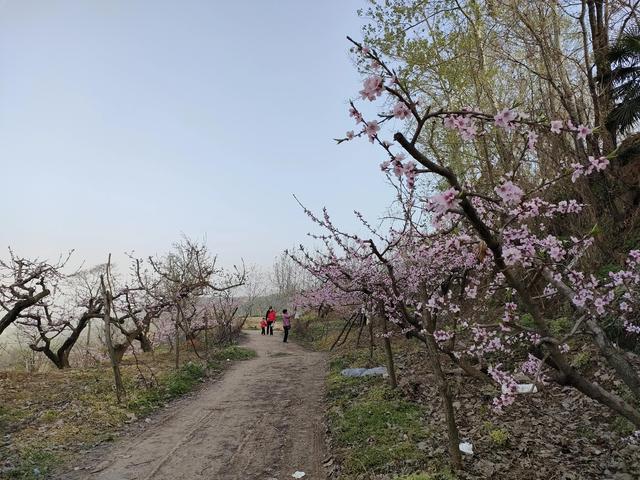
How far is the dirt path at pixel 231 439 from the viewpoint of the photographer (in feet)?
20.7

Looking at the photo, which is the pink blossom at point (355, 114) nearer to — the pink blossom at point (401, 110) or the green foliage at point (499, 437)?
the pink blossom at point (401, 110)

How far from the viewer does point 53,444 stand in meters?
7.44

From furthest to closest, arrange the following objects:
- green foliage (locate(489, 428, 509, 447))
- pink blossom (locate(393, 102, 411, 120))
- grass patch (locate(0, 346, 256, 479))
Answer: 1. grass patch (locate(0, 346, 256, 479))
2. green foliage (locate(489, 428, 509, 447))
3. pink blossom (locate(393, 102, 411, 120))

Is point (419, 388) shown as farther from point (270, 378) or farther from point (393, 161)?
point (393, 161)

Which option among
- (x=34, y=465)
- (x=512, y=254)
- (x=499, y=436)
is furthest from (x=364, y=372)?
(x=512, y=254)

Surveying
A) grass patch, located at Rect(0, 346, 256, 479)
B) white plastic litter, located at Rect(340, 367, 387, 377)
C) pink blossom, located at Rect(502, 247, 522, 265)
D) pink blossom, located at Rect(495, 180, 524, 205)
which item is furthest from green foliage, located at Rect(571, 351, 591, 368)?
grass patch, located at Rect(0, 346, 256, 479)

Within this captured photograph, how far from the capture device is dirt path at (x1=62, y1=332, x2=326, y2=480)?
20.7 ft

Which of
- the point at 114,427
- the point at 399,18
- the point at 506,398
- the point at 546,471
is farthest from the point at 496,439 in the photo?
the point at 399,18

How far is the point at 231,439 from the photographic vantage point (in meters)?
7.64

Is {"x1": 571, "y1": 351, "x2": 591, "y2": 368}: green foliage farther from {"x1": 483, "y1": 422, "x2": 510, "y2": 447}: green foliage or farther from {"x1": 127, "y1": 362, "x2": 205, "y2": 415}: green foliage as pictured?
{"x1": 127, "y1": 362, "x2": 205, "y2": 415}: green foliage

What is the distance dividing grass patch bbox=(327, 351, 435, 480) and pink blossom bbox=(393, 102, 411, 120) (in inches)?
170

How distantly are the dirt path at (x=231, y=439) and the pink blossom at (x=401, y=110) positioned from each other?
5.28 m

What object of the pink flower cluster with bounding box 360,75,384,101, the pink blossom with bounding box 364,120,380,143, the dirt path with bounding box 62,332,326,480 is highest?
the pink flower cluster with bounding box 360,75,384,101

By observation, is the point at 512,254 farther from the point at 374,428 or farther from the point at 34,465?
the point at 34,465
